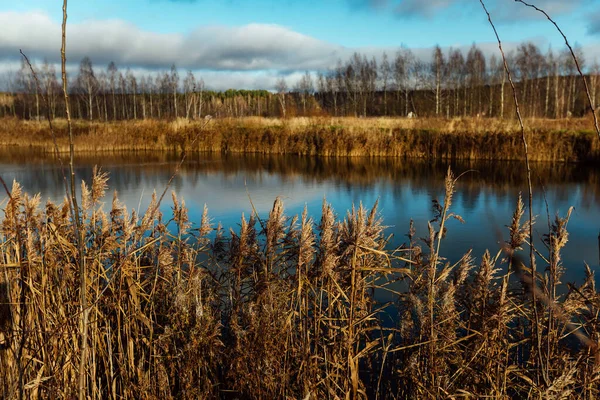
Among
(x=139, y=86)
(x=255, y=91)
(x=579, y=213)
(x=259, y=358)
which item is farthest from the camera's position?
(x=255, y=91)

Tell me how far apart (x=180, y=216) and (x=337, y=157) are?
51.1 ft

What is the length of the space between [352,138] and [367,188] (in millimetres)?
7034

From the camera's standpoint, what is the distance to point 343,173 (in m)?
14.5

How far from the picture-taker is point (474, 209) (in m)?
9.61

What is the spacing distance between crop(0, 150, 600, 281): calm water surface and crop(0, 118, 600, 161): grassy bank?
3.05ft

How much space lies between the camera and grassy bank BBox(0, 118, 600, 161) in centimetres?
1587

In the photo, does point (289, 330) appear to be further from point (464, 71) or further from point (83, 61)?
point (83, 61)

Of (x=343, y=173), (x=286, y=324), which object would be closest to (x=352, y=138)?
(x=343, y=173)

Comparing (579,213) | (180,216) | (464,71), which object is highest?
(464,71)

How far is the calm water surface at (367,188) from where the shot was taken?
308 inches

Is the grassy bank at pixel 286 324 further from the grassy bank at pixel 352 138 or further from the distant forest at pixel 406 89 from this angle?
the distant forest at pixel 406 89

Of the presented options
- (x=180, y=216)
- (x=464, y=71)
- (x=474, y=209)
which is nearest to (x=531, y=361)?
(x=180, y=216)

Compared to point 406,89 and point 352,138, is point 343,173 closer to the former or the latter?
point 352,138

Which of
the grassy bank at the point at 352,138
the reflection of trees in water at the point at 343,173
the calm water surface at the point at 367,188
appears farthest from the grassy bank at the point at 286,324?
the grassy bank at the point at 352,138
